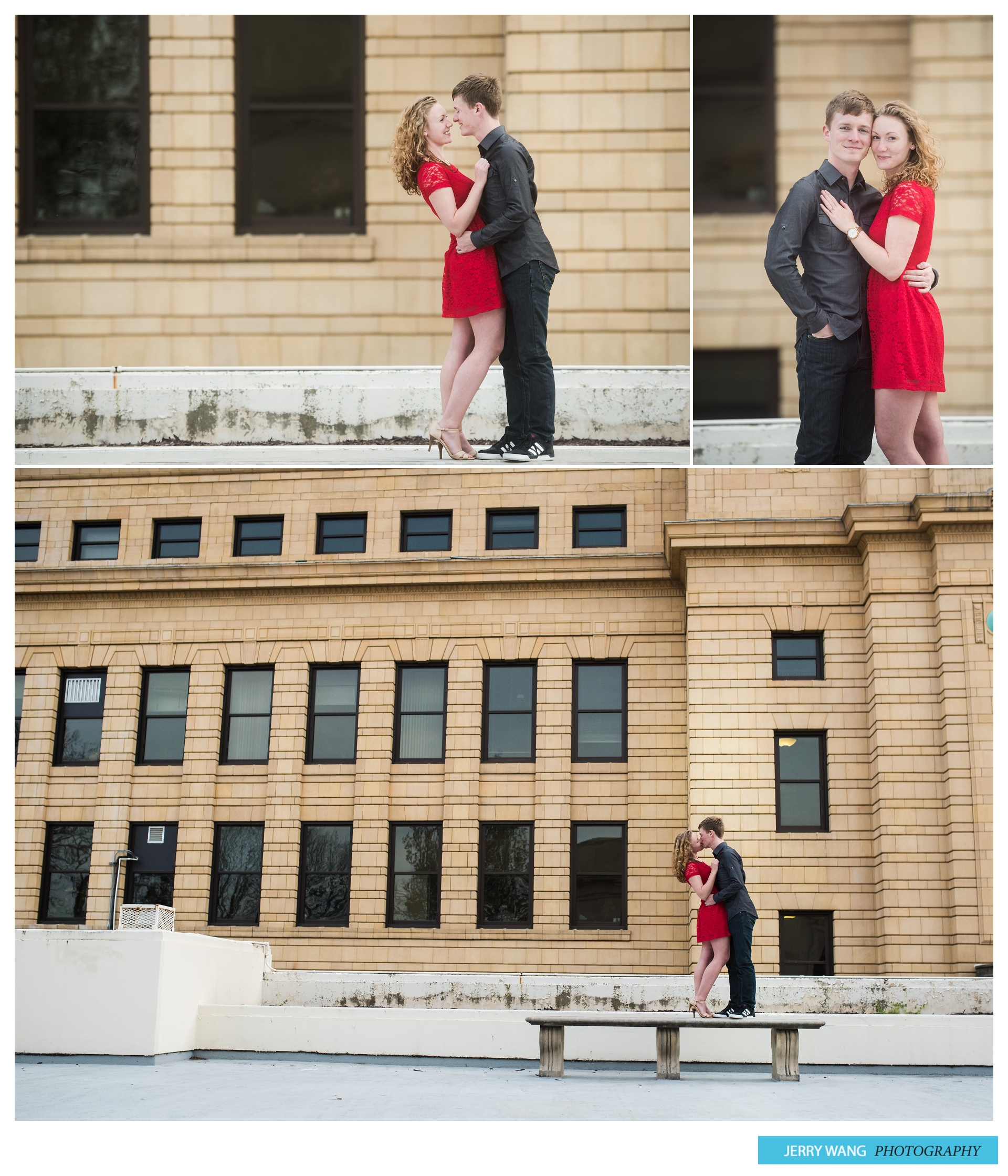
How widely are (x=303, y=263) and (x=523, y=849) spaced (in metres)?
10.7

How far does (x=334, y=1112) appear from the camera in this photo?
23.5 feet

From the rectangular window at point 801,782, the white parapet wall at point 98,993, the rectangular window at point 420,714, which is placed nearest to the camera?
the white parapet wall at point 98,993

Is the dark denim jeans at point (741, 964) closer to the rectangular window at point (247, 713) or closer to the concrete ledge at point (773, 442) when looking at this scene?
the concrete ledge at point (773, 442)

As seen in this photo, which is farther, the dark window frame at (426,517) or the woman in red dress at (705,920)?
the dark window frame at (426,517)

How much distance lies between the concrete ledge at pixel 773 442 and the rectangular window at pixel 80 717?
11.8 m

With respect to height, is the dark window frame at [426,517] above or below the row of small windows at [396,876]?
above

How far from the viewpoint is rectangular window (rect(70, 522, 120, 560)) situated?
18.2 metres

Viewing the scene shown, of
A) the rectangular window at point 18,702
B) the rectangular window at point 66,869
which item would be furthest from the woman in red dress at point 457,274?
the rectangular window at point 66,869

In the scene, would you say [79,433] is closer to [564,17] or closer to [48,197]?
[48,197]

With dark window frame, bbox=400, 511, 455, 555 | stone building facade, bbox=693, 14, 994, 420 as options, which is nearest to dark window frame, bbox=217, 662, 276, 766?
dark window frame, bbox=400, 511, 455, 555

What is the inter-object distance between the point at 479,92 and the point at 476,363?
1853 mm

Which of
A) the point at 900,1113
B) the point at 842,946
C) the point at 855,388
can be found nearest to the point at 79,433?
the point at 855,388

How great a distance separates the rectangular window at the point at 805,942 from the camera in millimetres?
16594

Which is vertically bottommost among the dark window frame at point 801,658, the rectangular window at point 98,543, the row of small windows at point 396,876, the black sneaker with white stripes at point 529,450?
the row of small windows at point 396,876
